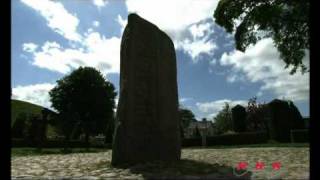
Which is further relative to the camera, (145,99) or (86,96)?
(86,96)

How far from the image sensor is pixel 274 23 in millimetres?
21953

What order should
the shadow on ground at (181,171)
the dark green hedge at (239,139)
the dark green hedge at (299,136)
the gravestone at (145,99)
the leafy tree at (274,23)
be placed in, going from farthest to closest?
the dark green hedge at (239,139) → the dark green hedge at (299,136) → the leafy tree at (274,23) → the gravestone at (145,99) → the shadow on ground at (181,171)

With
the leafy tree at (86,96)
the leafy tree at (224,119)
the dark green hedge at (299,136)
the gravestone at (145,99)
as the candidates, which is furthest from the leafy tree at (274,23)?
the leafy tree at (224,119)

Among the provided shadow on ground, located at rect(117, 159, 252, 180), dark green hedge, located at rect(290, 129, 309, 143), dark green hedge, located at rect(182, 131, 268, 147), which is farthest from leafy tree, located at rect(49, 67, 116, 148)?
shadow on ground, located at rect(117, 159, 252, 180)

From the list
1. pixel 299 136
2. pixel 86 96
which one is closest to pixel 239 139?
pixel 299 136

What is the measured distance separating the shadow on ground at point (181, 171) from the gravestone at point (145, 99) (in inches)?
20.7

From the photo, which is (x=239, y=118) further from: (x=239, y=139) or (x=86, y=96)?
(x=86, y=96)

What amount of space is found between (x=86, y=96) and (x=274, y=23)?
3147cm

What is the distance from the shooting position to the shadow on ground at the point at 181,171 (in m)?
7.82

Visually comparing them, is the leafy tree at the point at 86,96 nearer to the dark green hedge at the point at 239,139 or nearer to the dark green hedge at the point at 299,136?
the dark green hedge at the point at 239,139

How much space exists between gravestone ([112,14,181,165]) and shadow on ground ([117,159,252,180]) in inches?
20.7

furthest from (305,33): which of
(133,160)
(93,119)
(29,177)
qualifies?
(93,119)

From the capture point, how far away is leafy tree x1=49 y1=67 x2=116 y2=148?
4853 centimetres
